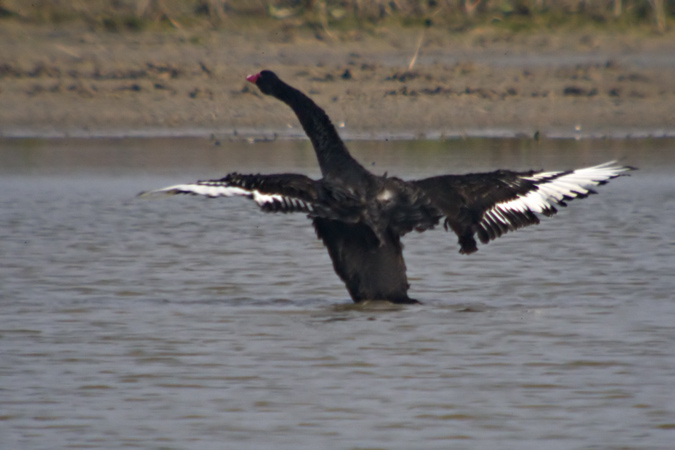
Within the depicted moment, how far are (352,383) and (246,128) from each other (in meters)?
11.3

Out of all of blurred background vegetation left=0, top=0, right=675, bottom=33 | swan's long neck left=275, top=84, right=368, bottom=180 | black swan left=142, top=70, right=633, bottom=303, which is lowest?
black swan left=142, top=70, right=633, bottom=303

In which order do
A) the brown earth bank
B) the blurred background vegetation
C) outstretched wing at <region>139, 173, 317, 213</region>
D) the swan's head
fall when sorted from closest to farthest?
outstretched wing at <region>139, 173, 317, 213</region>, the swan's head, the brown earth bank, the blurred background vegetation

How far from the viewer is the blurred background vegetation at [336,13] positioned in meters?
20.6

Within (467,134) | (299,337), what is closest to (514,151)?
(467,134)

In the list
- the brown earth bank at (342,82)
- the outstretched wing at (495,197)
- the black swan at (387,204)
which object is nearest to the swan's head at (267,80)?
the black swan at (387,204)

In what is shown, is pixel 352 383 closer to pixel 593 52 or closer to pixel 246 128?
pixel 246 128

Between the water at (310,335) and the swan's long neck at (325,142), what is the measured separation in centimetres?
77

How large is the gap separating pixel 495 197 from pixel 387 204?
0.67 metres

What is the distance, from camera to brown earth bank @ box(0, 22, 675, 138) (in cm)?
1617

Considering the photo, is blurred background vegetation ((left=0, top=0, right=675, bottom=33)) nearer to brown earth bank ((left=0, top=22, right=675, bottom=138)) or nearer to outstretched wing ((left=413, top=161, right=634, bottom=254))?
brown earth bank ((left=0, top=22, right=675, bottom=138))

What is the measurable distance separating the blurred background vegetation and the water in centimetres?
991

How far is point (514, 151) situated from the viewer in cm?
1427

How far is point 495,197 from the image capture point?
671cm

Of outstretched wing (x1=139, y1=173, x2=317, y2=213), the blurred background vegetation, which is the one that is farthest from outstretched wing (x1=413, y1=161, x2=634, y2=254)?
the blurred background vegetation
